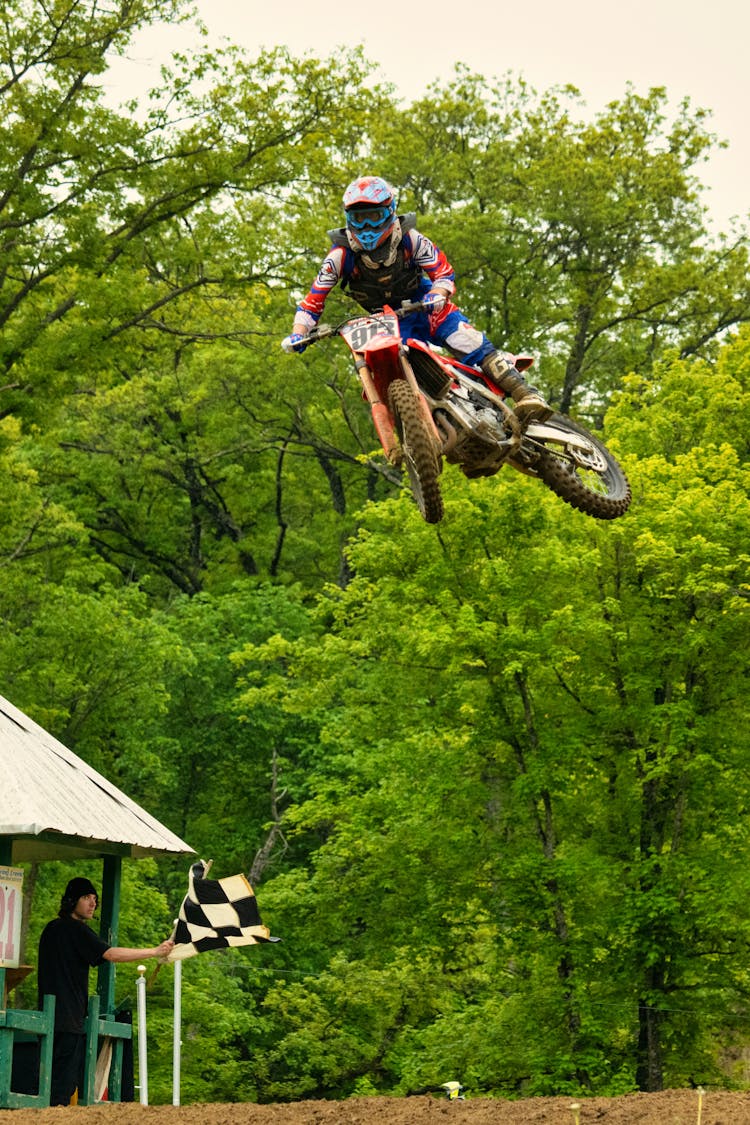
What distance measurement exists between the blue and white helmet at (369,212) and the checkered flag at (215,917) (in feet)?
13.8

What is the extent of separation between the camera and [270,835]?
34.9m

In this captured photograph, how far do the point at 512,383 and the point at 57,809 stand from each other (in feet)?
13.5

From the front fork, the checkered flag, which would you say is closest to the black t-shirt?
the checkered flag

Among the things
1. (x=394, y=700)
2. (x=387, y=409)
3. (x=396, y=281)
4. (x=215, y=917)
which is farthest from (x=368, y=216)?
(x=394, y=700)

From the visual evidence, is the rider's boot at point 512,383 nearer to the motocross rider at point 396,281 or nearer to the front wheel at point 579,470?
the motocross rider at point 396,281

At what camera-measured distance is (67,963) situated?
1189cm

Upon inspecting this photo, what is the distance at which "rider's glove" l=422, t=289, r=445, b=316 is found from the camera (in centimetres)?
1095

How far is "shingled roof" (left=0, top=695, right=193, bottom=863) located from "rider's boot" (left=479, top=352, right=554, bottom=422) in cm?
393

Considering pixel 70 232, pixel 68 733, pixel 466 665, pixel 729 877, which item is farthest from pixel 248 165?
pixel 729 877

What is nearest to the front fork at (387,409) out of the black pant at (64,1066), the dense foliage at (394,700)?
the black pant at (64,1066)

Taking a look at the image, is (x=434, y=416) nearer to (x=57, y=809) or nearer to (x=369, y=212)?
(x=369, y=212)

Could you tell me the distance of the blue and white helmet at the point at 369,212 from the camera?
1055 cm

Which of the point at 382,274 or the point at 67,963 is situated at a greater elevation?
the point at 382,274

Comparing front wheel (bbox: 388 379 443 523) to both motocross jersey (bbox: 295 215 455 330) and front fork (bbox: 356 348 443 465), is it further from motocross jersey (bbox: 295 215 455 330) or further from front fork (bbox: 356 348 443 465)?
motocross jersey (bbox: 295 215 455 330)
